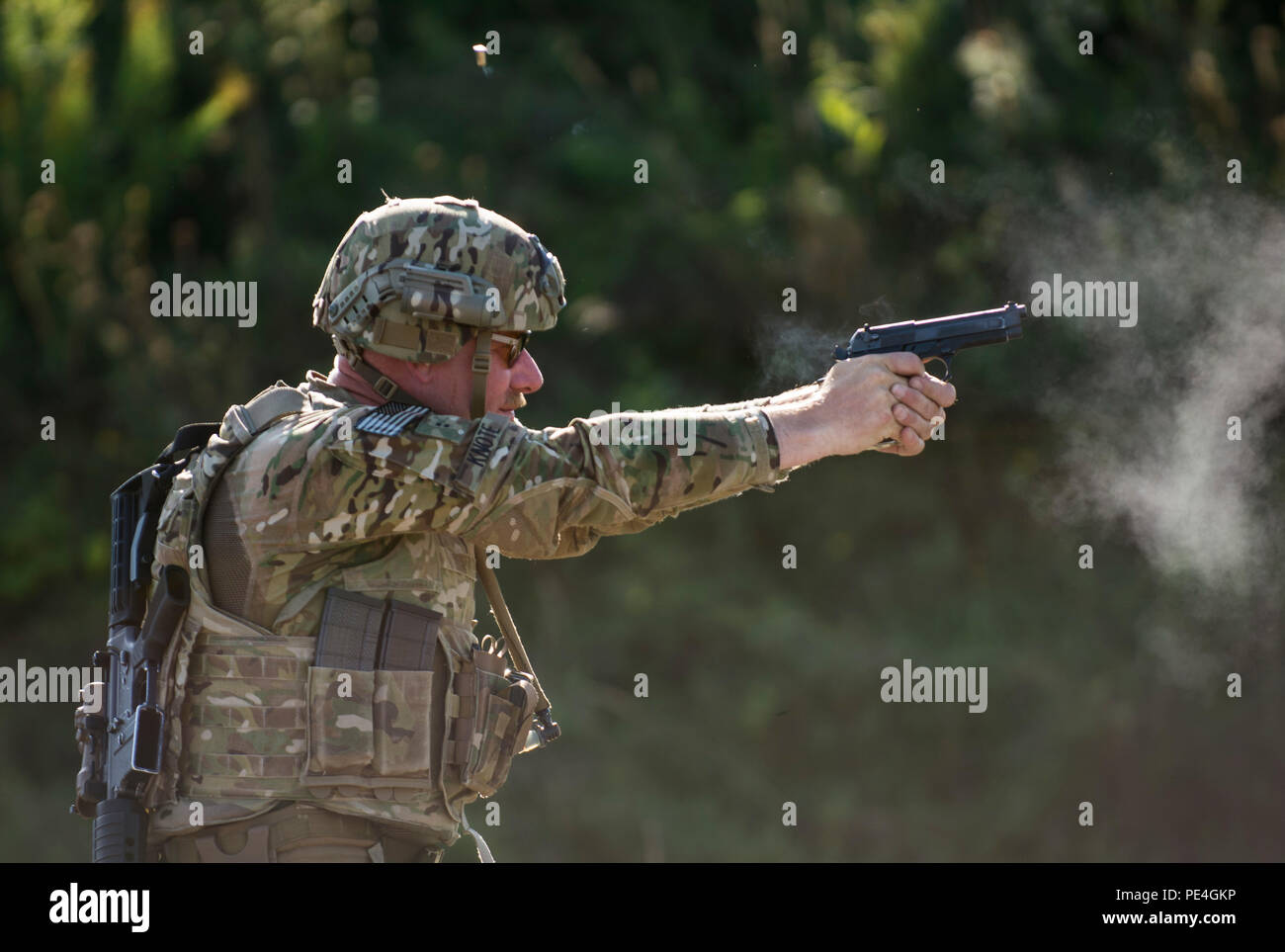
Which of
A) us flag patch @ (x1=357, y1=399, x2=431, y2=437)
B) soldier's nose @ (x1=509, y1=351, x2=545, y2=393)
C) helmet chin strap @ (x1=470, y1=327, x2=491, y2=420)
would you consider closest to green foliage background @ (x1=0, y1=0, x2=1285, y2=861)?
soldier's nose @ (x1=509, y1=351, x2=545, y2=393)

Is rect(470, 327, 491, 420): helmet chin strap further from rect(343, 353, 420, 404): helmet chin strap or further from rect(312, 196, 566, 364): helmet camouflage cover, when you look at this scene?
rect(343, 353, 420, 404): helmet chin strap

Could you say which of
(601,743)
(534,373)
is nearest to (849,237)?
(601,743)

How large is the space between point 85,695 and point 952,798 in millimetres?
7584

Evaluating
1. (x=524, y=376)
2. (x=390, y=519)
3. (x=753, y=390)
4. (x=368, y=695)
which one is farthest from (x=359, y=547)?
(x=753, y=390)

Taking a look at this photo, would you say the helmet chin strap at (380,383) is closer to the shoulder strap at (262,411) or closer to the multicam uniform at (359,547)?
the multicam uniform at (359,547)

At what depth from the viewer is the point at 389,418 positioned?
3604 millimetres

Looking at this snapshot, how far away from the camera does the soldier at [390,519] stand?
3.60m

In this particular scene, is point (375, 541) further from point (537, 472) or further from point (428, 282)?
point (428, 282)

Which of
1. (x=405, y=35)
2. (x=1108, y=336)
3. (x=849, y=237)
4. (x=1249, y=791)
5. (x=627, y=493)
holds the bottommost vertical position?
(x=1249, y=791)

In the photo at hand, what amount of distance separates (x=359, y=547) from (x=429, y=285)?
660 millimetres

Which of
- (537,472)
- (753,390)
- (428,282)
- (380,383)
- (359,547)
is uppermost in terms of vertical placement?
(753,390)

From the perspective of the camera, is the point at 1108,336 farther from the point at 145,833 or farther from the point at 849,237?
the point at 145,833

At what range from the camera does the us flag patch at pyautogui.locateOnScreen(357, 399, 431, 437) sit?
355cm

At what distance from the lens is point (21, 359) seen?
35.2 ft
